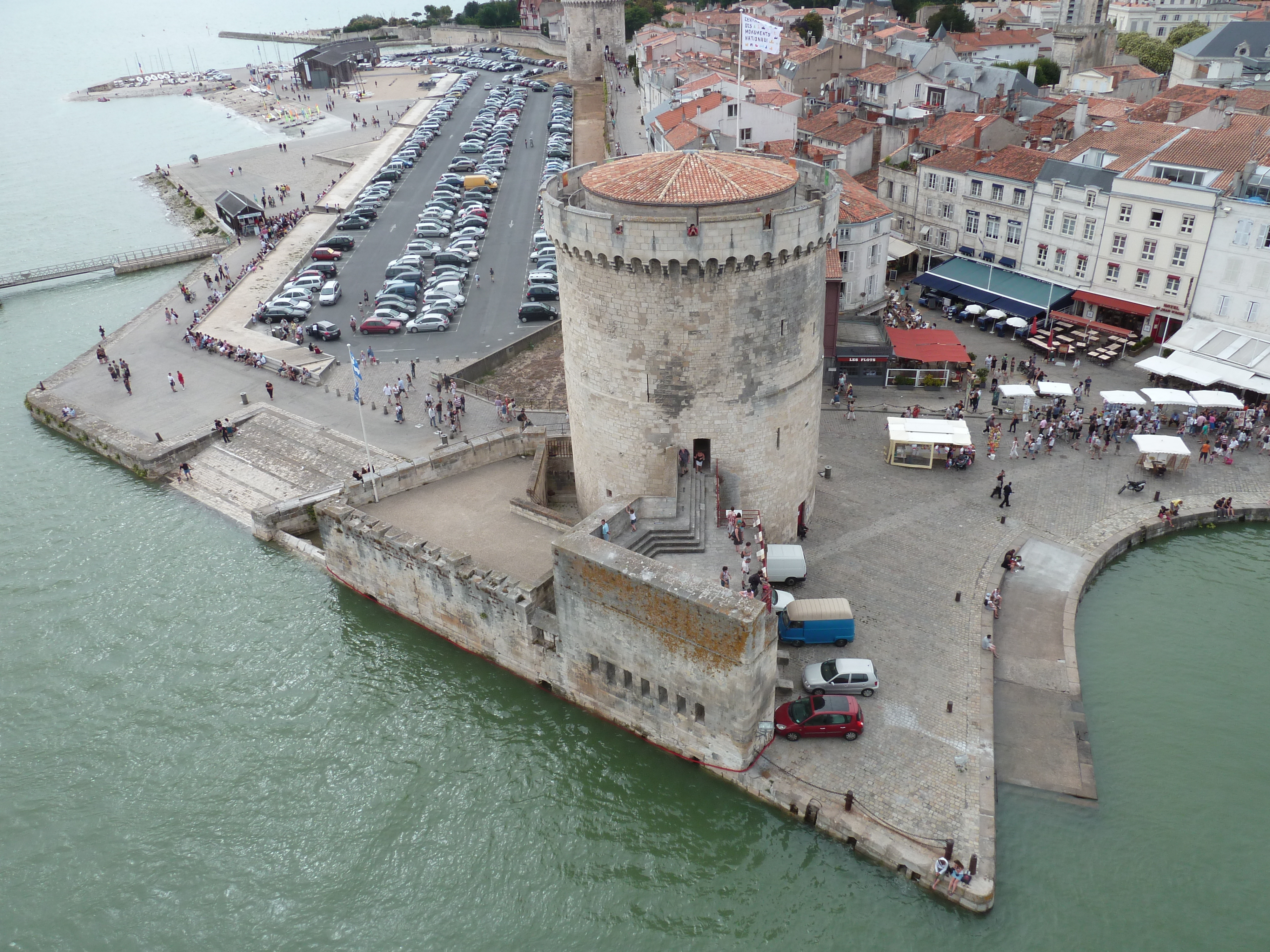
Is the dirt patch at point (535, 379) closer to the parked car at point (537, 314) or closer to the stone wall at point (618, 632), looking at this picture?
the parked car at point (537, 314)

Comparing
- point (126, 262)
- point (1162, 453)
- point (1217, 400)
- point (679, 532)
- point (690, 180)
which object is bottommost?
point (126, 262)

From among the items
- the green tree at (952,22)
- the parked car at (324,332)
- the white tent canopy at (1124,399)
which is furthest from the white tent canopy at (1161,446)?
the green tree at (952,22)

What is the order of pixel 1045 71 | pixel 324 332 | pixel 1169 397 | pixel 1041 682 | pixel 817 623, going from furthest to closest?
pixel 1045 71 < pixel 324 332 < pixel 1169 397 < pixel 817 623 < pixel 1041 682

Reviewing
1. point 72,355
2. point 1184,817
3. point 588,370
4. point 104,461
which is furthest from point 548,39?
point 1184,817

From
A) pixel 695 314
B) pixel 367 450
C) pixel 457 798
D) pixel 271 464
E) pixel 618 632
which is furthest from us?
pixel 271 464

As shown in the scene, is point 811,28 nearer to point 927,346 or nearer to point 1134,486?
point 927,346

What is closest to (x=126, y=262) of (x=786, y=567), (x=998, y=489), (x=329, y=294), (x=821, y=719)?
(x=329, y=294)

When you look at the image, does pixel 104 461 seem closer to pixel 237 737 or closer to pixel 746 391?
pixel 237 737
